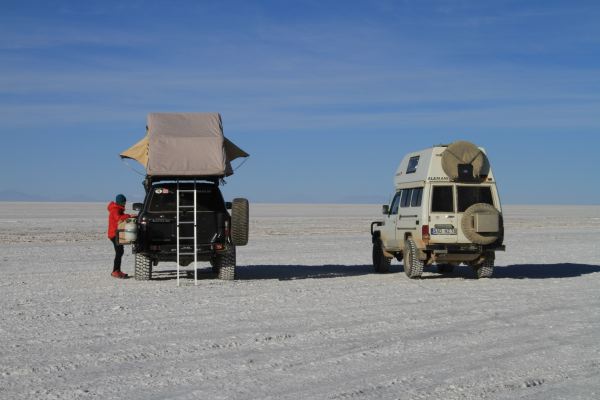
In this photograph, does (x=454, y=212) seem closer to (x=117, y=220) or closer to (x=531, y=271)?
(x=531, y=271)

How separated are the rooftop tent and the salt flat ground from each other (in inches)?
88.8

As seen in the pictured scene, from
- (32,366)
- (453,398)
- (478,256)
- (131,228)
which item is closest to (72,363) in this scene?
(32,366)

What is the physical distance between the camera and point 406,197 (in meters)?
17.9

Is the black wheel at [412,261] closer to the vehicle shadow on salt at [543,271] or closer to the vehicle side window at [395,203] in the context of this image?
the vehicle side window at [395,203]

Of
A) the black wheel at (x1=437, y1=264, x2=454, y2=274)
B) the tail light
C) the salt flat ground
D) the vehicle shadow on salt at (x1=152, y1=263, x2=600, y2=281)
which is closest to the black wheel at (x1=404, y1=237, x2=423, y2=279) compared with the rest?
the salt flat ground

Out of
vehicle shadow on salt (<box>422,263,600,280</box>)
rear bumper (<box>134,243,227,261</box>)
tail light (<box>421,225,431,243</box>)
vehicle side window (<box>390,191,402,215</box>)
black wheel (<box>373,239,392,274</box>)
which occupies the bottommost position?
vehicle shadow on salt (<box>422,263,600,280</box>)

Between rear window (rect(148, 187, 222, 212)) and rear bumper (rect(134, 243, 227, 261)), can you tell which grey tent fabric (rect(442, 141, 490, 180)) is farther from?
rear bumper (rect(134, 243, 227, 261))

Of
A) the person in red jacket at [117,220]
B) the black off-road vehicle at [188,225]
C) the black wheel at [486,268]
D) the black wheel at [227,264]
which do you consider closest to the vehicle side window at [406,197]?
the black wheel at [486,268]

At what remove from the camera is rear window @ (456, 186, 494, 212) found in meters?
16.5

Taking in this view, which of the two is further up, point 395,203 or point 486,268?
point 395,203

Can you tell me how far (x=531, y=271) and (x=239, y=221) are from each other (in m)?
7.79

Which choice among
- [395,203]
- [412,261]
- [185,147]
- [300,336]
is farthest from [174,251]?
[300,336]

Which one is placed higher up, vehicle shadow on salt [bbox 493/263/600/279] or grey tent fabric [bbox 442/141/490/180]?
grey tent fabric [bbox 442/141/490/180]

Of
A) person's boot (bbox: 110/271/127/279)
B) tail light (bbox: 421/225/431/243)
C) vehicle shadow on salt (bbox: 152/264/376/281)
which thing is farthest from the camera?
vehicle shadow on salt (bbox: 152/264/376/281)
